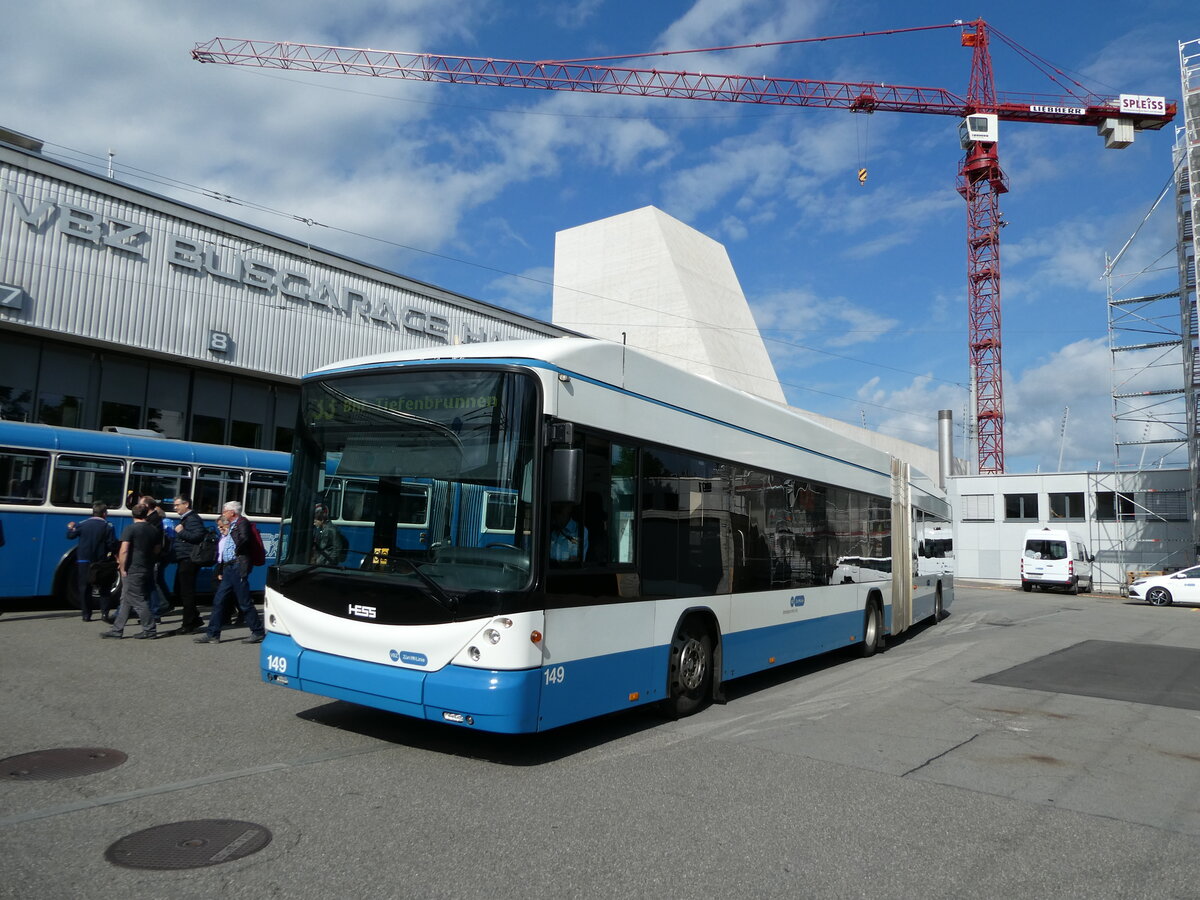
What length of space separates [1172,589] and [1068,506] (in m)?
13.7

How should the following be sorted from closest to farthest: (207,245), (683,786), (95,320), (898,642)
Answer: (683,786) < (898,642) < (95,320) < (207,245)

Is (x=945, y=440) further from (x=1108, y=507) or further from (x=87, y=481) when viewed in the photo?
(x=87, y=481)

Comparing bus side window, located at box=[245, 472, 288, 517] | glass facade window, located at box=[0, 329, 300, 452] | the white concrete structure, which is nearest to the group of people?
bus side window, located at box=[245, 472, 288, 517]

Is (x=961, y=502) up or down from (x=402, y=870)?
up

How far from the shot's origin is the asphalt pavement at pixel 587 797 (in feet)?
13.0

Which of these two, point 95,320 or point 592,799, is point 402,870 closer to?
point 592,799

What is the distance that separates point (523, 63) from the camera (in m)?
56.4

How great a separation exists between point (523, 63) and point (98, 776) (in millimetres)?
58233

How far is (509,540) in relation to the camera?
219 inches

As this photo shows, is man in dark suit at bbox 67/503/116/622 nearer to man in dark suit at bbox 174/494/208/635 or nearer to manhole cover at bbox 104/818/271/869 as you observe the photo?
man in dark suit at bbox 174/494/208/635

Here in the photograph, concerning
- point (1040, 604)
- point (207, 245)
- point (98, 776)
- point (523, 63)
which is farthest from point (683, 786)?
point (523, 63)

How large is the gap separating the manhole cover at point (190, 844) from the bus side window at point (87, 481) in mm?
10674

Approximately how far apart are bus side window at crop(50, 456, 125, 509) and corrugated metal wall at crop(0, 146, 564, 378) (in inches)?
243

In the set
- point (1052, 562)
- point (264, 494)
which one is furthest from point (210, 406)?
point (1052, 562)
